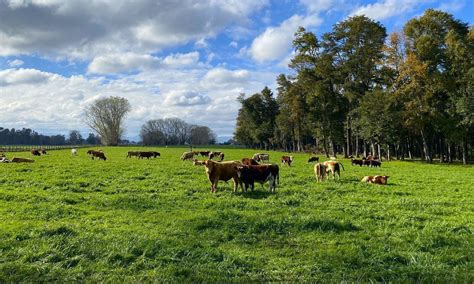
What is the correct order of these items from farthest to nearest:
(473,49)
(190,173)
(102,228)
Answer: (473,49)
(190,173)
(102,228)

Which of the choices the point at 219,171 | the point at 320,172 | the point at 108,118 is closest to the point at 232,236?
the point at 219,171

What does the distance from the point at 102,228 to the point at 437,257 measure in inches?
302

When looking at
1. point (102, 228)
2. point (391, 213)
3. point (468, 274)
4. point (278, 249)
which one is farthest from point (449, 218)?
point (102, 228)

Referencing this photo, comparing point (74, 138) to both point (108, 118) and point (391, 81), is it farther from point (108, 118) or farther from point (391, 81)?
point (391, 81)

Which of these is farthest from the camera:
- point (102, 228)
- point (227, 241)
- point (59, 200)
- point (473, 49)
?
point (473, 49)

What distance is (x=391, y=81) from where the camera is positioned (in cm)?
5000

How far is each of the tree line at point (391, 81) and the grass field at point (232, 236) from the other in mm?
33921

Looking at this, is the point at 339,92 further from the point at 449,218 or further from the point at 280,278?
the point at 280,278

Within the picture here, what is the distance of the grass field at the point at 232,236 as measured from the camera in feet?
22.2

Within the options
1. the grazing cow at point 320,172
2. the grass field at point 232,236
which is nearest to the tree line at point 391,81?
the grazing cow at point 320,172

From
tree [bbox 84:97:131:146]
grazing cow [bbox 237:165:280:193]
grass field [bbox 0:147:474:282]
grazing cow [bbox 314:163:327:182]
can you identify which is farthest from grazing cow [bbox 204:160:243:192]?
tree [bbox 84:97:131:146]

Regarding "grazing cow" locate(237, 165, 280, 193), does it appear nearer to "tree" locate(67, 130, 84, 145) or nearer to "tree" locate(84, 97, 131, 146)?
"tree" locate(84, 97, 131, 146)

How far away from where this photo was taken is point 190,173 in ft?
75.6

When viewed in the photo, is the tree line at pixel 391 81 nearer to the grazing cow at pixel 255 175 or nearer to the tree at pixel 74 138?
the grazing cow at pixel 255 175
